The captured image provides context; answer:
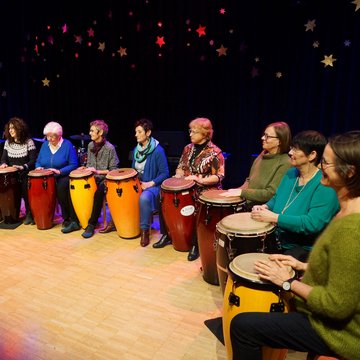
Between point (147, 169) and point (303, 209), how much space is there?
6.47 feet

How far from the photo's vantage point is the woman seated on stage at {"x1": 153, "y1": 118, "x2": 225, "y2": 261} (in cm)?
337

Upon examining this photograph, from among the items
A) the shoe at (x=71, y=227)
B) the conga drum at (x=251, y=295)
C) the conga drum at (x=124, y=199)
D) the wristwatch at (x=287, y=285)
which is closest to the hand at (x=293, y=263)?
→ the conga drum at (x=251, y=295)

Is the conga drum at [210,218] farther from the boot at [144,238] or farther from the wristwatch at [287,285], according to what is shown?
the wristwatch at [287,285]

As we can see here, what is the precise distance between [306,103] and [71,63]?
11.5 feet

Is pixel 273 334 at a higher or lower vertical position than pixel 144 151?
lower

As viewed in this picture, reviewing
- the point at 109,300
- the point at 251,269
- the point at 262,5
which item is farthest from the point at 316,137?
the point at 262,5

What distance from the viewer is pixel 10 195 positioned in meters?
4.25

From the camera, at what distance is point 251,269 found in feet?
5.84

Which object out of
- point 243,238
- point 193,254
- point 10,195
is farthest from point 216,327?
point 10,195

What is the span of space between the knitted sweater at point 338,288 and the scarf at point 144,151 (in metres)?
2.54

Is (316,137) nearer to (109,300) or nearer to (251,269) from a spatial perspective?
(251,269)

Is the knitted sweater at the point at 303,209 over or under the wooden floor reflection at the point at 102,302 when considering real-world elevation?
over

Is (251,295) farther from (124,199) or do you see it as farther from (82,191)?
(82,191)

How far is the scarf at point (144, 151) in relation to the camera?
12.6ft
